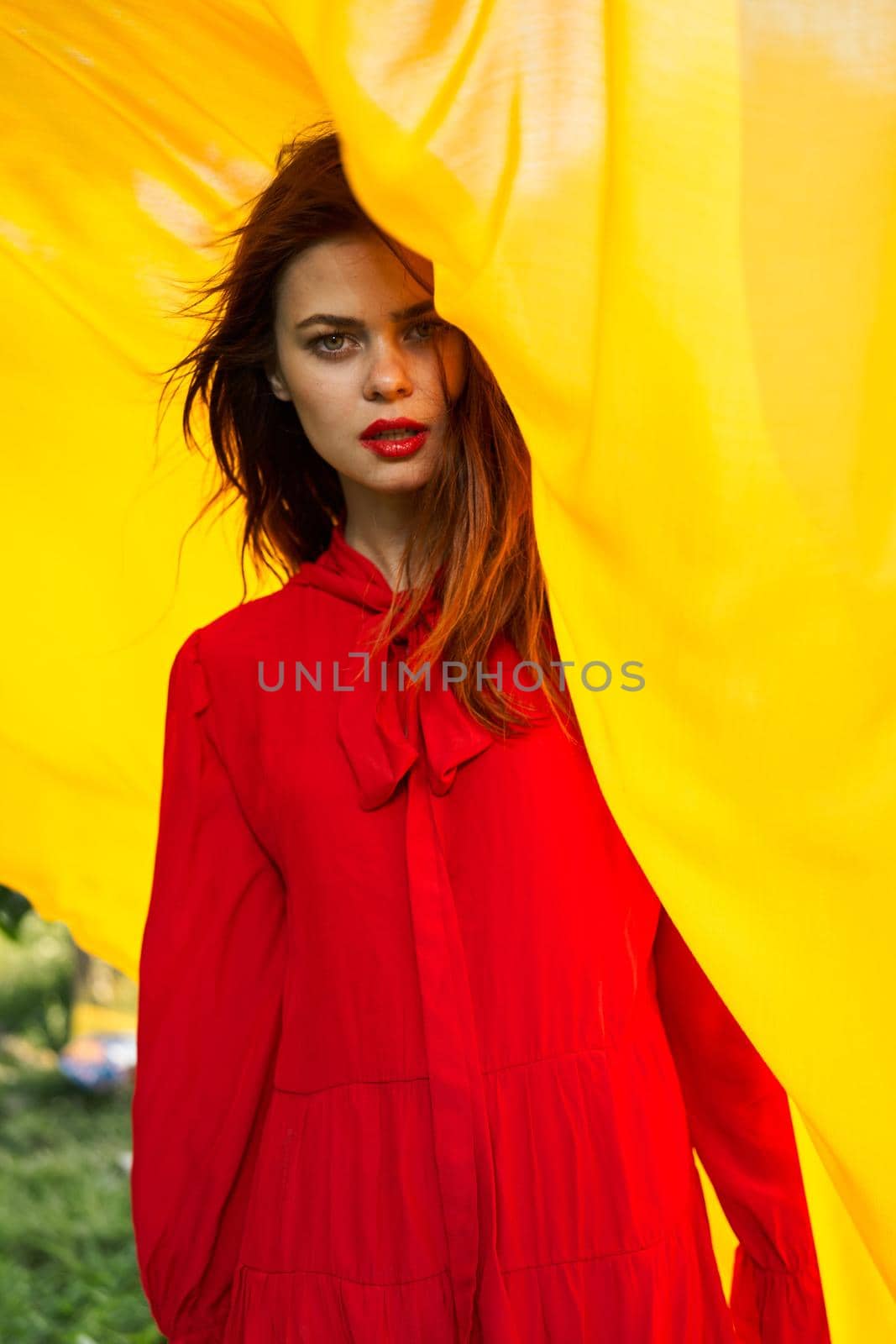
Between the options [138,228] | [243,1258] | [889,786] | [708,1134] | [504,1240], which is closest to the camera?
[889,786]

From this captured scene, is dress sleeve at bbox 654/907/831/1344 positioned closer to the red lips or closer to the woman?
the woman

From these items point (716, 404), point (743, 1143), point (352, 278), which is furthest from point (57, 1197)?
point (716, 404)

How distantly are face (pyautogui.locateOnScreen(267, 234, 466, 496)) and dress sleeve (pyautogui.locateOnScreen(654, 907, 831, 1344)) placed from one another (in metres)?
0.75

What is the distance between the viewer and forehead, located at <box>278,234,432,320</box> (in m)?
2.19

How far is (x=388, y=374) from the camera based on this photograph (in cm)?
217

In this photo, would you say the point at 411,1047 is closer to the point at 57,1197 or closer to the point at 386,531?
the point at 386,531

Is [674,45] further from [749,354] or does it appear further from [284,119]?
[284,119]

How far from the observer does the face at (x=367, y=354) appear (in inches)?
86.2

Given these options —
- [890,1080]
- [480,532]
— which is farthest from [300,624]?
[890,1080]

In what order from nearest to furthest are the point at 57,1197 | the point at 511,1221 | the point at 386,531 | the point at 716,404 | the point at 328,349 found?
the point at 716,404 → the point at 511,1221 → the point at 328,349 → the point at 386,531 → the point at 57,1197

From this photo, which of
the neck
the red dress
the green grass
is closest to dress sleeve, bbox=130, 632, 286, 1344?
the red dress

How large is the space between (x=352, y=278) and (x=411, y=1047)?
103 cm

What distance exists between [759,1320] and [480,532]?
1147 millimetres

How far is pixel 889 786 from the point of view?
1.53m
